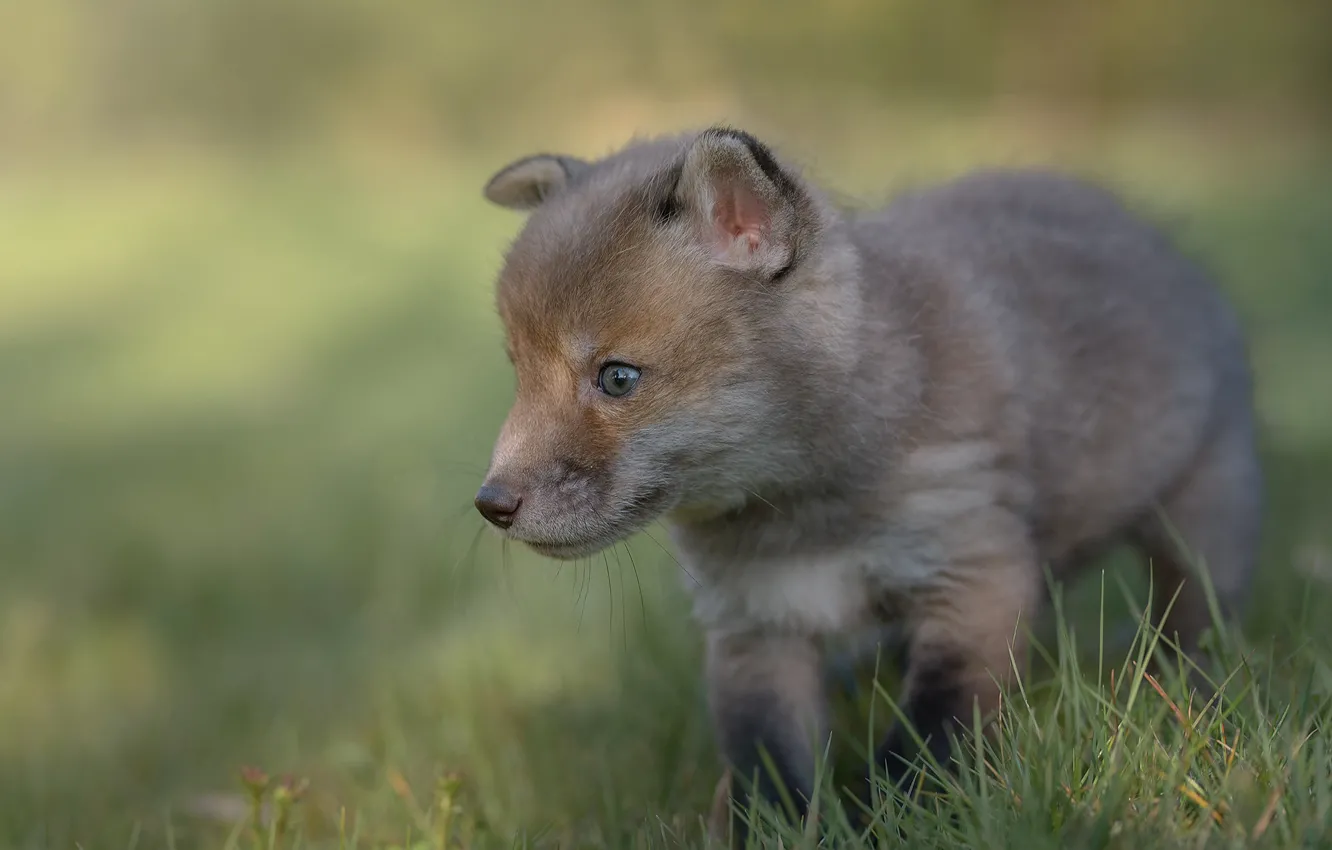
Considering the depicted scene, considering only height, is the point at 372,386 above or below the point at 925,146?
below

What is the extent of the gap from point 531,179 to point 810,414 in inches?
36.1

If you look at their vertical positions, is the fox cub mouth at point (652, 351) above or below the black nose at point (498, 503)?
above

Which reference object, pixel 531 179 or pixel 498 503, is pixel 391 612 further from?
pixel 498 503

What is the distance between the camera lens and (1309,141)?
13.7m

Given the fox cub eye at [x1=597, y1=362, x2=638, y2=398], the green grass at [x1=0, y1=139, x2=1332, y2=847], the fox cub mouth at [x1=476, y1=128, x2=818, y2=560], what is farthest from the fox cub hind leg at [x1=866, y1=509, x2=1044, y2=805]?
the fox cub eye at [x1=597, y1=362, x2=638, y2=398]

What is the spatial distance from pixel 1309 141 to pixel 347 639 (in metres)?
11.6

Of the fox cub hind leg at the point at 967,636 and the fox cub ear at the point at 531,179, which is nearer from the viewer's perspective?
the fox cub hind leg at the point at 967,636

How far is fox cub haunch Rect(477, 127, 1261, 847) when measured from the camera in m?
2.77

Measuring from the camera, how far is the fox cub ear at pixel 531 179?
325 cm

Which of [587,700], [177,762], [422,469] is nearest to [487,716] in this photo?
[587,700]

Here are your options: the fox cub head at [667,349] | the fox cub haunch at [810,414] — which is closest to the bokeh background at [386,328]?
the fox cub haunch at [810,414]

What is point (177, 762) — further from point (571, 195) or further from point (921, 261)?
point (921, 261)

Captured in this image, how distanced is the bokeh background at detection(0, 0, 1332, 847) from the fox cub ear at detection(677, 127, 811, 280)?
66cm

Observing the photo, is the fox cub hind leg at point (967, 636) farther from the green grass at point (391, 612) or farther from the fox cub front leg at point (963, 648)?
the green grass at point (391, 612)
